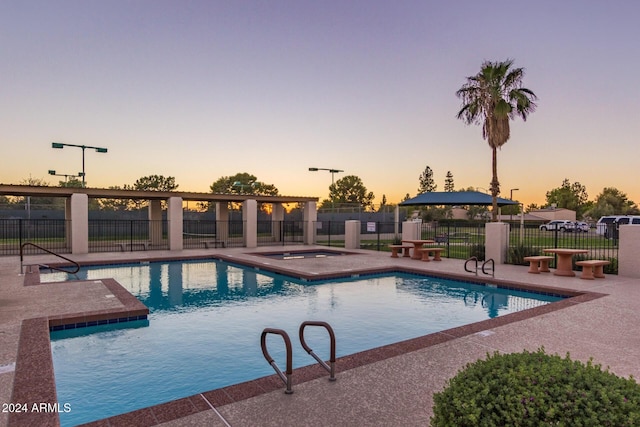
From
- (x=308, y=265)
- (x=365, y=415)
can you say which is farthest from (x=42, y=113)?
(x=365, y=415)

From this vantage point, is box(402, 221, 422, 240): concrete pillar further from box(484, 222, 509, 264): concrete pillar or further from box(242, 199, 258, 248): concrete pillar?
box(242, 199, 258, 248): concrete pillar

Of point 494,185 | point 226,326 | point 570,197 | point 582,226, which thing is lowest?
point 226,326

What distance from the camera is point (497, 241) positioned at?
14.5 meters

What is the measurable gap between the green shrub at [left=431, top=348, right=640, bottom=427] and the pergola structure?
1985cm

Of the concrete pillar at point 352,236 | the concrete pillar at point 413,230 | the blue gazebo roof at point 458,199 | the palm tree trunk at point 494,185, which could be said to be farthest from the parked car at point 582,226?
the concrete pillar at point 352,236

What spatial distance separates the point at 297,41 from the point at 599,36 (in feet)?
41.3

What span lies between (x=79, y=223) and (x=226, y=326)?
14308 mm

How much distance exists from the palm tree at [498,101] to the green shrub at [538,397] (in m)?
18.7

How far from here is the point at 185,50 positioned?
17344 mm

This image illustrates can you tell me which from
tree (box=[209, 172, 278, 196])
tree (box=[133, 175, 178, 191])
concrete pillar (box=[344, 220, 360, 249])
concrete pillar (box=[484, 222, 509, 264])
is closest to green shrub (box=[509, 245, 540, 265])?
concrete pillar (box=[484, 222, 509, 264])

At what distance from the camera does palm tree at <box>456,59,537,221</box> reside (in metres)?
18.9

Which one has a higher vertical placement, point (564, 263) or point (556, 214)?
point (556, 214)

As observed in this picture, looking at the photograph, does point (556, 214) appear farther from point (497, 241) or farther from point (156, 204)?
point (156, 204)

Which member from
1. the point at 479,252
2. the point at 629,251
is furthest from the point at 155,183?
the point at 629,251
